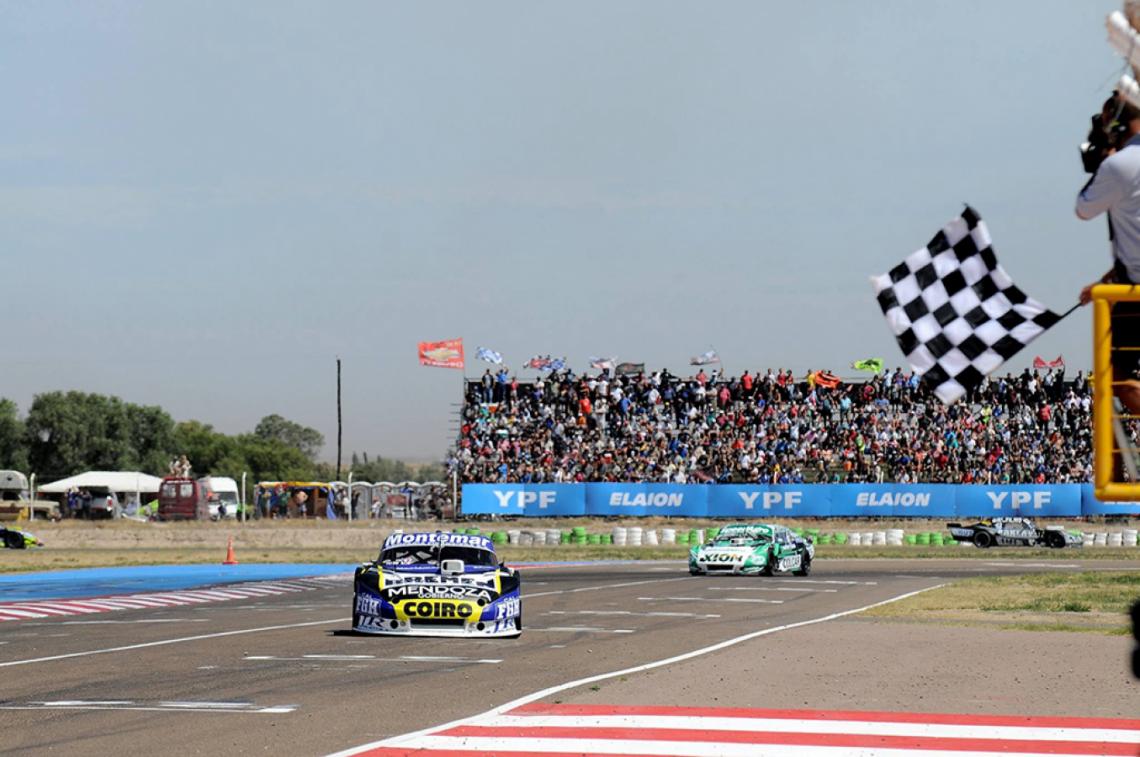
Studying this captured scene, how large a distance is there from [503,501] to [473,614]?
3465 centimetres

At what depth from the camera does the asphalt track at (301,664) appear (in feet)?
Result: 33.3

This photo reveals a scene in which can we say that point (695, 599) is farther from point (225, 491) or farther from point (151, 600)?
point (225, 491)

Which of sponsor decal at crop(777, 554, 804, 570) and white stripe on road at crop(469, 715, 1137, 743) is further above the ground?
white stripe on road at crop(469, 715, 1137, 743)

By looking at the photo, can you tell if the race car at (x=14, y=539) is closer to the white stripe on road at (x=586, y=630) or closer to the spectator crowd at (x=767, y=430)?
the spectator crowd at (x=767, y=430)

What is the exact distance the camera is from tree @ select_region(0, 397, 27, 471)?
12006cm

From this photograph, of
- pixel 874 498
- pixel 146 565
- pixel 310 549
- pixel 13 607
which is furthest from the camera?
pixel 874 498

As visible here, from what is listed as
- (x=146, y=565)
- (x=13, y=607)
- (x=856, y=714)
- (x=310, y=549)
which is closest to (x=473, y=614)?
(x=856, y=714)

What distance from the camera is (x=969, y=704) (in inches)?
452

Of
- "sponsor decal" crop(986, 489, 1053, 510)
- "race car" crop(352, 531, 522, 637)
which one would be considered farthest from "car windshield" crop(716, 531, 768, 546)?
"sponsor decal" crop(986, 489, 1053, 510)

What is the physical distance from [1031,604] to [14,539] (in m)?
32.2

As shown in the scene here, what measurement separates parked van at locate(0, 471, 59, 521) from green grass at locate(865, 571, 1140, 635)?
121ft

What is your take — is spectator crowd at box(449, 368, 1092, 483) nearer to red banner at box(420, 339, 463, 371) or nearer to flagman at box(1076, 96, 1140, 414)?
red banner at box(420, 339, 463, 371)

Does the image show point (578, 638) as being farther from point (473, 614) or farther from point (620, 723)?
point (620, 723)

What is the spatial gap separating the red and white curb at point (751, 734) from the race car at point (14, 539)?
38.1 metres
